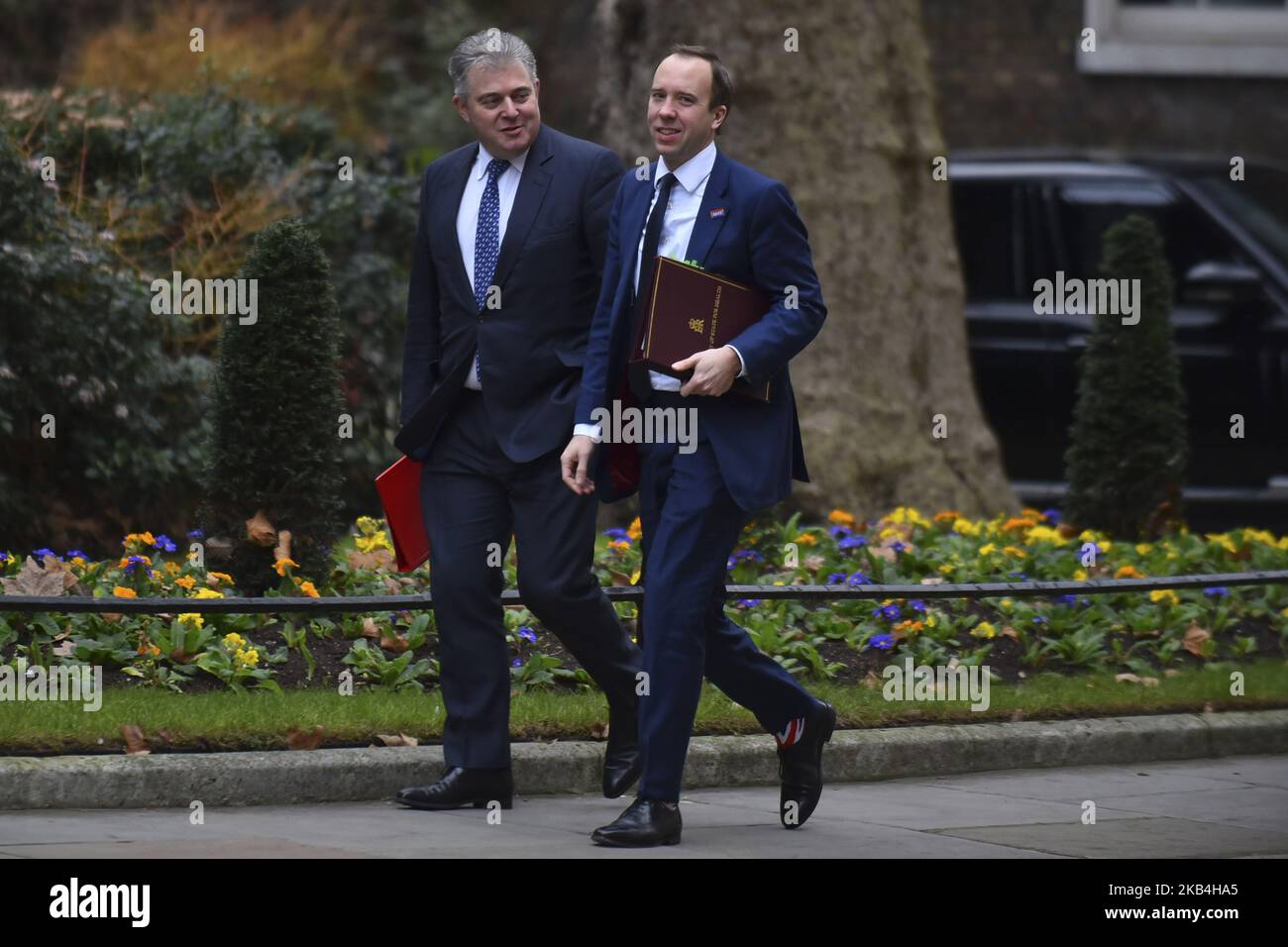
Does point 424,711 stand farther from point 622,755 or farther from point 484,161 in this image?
point 484,161

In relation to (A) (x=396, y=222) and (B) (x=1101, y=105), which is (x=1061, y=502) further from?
(B) (x=1101, y=105)

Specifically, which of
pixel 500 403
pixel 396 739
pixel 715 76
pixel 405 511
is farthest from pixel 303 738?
pixel 715 76

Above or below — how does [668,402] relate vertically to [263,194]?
below

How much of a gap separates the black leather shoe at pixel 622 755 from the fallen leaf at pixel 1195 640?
124 inches

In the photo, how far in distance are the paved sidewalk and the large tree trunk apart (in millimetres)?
3739

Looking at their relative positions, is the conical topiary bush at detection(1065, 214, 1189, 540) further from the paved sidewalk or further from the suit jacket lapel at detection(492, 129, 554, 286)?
the suit jacket lapel at detection(492, 129, 554, 286)

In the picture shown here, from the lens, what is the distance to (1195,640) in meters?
9.20

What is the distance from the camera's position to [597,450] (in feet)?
20.6

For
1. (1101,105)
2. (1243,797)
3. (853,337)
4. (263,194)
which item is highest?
(1101,105)

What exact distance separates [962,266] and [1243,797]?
19.9 ft

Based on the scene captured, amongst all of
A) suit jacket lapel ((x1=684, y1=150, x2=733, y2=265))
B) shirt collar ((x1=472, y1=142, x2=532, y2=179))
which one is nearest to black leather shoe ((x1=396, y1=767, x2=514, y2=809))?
suit jacket lapel ((x1=684, y1=150, x2=733, y2=265))

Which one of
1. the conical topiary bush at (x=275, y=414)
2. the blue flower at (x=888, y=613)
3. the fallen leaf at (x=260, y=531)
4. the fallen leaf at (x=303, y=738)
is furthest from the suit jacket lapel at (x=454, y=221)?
the blue flower at (x=888, y=613)

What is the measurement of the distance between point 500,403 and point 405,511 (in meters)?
0.64

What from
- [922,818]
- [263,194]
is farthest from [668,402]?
[263,194]
